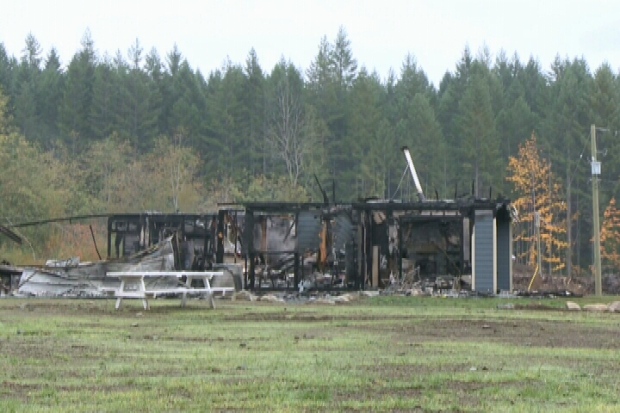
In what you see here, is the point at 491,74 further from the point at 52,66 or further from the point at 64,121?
the point at 52,66

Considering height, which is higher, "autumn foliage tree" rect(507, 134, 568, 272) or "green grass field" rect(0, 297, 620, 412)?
"autumn foliage tree" rect(507, 134, 568, 272)

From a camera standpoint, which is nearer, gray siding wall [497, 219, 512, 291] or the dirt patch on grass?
the dirt patch on grass

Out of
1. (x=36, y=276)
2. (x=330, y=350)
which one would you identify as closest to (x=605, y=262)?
(x=36, y=276)

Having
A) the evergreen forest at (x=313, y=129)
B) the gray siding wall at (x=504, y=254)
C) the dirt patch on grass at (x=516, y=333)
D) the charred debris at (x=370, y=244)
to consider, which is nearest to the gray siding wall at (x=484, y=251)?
the charred debris at (x=370, y=244)

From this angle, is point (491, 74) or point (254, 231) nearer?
point (254, 231)

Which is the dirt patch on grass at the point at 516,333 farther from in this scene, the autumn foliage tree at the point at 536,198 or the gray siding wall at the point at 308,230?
the autumn foliage tree at the point at 536,198

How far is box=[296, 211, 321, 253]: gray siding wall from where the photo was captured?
38906 mm

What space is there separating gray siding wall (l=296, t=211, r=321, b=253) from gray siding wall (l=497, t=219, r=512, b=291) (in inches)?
244

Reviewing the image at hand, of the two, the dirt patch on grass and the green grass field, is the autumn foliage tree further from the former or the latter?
the green grass field

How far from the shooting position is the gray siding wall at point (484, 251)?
37062mm

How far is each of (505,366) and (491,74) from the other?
296ft

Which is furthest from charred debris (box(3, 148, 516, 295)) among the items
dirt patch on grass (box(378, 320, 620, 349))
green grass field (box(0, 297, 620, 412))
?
dirt patch on grass (box(378, 320, 620, 349))

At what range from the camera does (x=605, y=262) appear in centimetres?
7869

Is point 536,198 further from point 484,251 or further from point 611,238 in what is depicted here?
point 484,251
